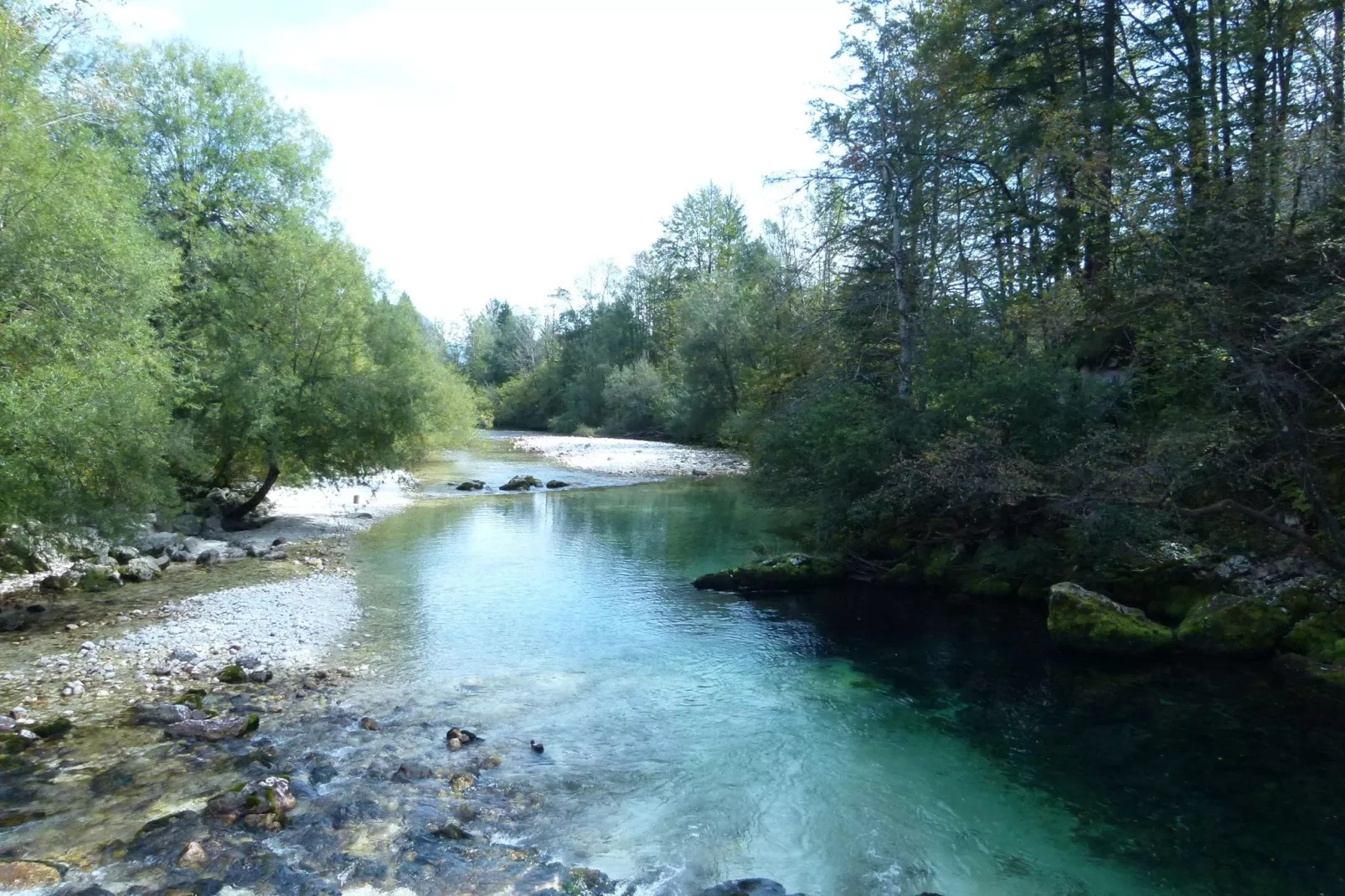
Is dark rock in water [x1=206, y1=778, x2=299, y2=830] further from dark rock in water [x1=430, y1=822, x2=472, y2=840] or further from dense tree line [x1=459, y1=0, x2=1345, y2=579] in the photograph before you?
dense tree line [x1=459, y1=0, x2=1345, y2=579]

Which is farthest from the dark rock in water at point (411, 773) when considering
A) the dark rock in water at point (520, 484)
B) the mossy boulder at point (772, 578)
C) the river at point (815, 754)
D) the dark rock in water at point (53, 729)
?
the dark rock in water at point (520, 484)

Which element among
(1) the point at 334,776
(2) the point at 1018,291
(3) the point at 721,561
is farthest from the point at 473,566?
(2) the point at 1018,291

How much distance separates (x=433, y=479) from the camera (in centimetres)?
3206

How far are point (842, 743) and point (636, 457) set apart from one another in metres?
34.0

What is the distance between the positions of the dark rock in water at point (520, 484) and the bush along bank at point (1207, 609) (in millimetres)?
19741

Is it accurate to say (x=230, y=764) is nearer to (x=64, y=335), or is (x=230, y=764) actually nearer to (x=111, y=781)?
(x=111, y=781)


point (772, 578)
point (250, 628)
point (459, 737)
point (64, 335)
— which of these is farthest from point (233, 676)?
point (772, 578)

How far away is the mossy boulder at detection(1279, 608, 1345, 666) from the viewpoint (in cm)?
991

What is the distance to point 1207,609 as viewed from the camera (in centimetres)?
1117

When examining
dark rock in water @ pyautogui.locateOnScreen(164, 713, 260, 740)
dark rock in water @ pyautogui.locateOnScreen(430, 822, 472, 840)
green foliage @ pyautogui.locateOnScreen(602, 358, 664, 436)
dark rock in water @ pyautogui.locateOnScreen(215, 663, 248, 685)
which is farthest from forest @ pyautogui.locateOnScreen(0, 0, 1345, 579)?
green foliage @ pyautogui.locateOnScreen(602, 358, 664, 436)

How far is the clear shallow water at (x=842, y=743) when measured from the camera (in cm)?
651

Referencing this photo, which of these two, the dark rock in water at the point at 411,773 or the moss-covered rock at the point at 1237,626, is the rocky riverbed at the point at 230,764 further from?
the moss-covered rock at the point at 1237,626

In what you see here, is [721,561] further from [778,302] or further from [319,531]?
[319,531]

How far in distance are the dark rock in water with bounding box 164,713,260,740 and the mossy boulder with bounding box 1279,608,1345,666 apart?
13.2 metres
